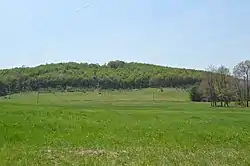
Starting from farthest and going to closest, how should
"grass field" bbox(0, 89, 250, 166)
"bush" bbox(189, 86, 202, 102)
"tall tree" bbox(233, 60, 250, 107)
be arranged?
"bush" bbox(189, 86, 202, 102) < "tall tree" bbox(233, 60, 250, 107) < "grass field" bbox(0, 89, 250, 166)

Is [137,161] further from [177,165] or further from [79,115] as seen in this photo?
[79,115]

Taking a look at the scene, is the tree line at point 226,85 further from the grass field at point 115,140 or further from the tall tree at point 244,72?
the grass field at point 115,140

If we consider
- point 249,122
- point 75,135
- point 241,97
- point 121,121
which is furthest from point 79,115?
point 241,97

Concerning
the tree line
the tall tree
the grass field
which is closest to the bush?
the tree line

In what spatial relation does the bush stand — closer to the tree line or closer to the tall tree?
the tree line

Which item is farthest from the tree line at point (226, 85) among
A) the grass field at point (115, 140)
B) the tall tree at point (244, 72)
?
the grass field at point (115, 140)

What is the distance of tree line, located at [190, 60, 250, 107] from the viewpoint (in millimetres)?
136250

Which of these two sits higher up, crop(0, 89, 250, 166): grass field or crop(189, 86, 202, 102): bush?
crop(189, 86, 202, 102): bush

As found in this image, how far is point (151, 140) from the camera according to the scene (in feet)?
102

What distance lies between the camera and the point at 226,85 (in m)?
144

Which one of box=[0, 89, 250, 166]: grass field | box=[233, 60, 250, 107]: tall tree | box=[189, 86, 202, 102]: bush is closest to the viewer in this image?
box=[0, 89, 250, 166]: grass field

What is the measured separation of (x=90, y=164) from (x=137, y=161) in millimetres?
1925

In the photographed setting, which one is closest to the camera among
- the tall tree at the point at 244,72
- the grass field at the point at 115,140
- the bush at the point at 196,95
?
the grass field at the point at 115,140

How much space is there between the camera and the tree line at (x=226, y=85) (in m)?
136
